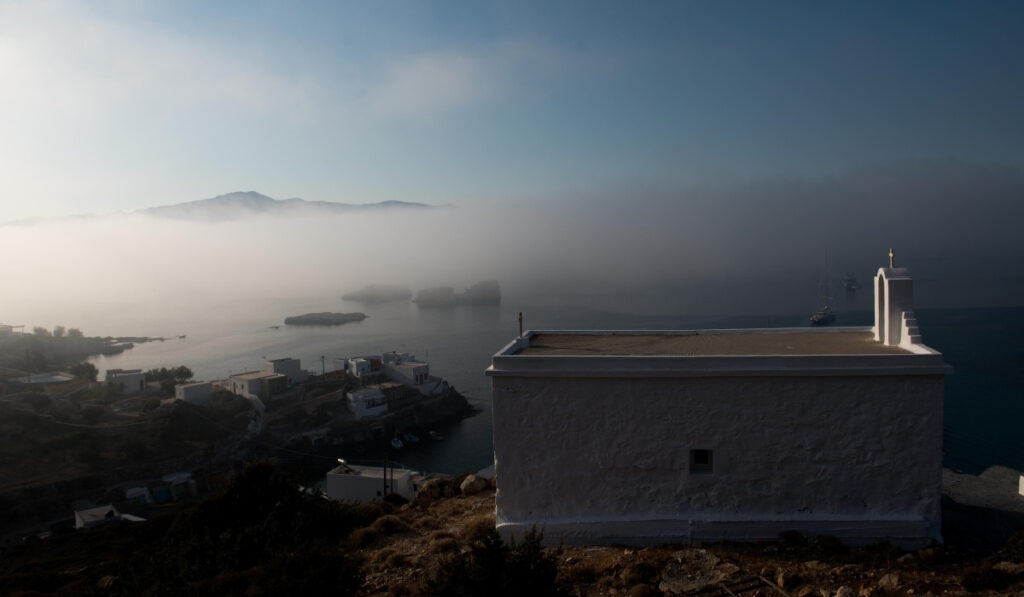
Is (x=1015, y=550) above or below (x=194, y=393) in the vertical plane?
above

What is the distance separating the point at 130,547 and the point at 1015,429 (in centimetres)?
3736

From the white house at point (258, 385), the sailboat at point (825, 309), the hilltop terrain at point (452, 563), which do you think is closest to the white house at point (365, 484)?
the hilltop terrain at point (452, 563)

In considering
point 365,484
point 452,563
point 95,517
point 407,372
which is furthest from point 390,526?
point 407,372

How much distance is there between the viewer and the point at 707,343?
8555 mm

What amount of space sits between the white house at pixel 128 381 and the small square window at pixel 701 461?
48.6m

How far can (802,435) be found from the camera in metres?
6.66

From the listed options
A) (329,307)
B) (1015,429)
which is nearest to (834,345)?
(1015,429)

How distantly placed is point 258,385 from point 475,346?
32.4 meters

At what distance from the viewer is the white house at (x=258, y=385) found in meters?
45.1

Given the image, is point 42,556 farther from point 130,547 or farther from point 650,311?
point 650,311

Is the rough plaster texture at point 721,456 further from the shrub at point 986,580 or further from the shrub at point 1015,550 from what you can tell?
the shrub at point 986,580

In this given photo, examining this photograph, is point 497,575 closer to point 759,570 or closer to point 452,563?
point 452,563

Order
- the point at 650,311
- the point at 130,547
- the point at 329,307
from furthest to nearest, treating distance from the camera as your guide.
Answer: the point at 329,307 < the point at 650,311 < the point at 130,547

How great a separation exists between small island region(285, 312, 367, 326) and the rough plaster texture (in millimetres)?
106636
